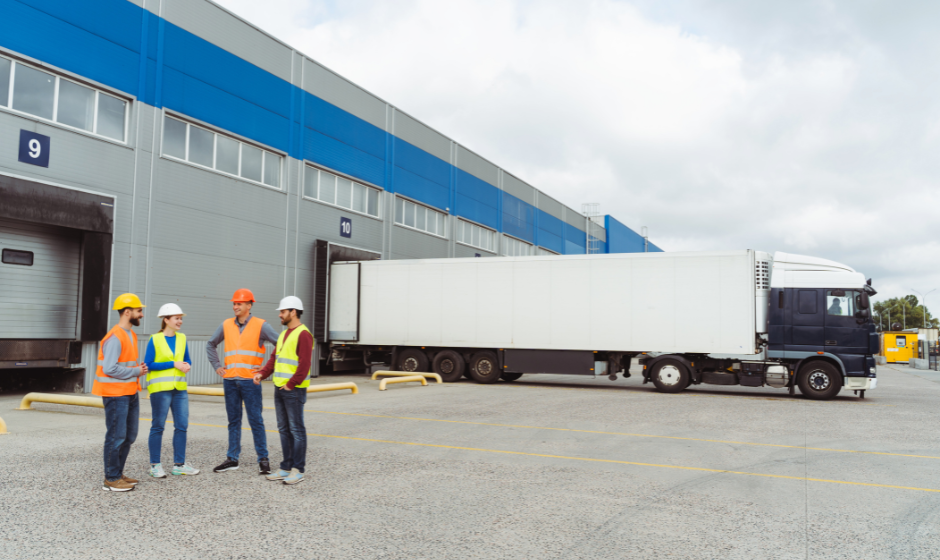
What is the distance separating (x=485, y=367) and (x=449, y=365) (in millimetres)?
1080

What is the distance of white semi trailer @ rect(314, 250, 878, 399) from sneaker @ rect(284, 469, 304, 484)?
464 inches

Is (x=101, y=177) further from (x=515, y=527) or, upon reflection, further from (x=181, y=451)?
(x=515, y=527)

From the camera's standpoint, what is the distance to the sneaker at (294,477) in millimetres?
6211

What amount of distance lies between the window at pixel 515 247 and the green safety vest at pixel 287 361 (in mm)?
29017

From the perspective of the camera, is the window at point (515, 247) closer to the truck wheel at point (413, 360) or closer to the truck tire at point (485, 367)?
the truck wheel at point (413, 360)

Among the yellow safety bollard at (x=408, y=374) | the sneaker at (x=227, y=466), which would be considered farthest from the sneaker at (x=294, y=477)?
the yellow safety bollard at (x=408, y=374)

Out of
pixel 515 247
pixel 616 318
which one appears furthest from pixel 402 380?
pixel 515 247

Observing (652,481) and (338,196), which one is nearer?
(652,481)

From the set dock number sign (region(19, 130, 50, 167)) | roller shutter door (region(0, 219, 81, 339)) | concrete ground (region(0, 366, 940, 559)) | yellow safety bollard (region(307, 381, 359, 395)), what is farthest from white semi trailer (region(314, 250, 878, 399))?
dock number sign (region(19, 130, 50, 167))

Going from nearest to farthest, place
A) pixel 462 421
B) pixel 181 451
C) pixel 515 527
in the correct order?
1. pixel 515 527
2. pixel 181 451
3. pixel 462 421

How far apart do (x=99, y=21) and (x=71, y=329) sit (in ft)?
23.4

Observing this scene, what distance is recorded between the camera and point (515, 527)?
195 inches

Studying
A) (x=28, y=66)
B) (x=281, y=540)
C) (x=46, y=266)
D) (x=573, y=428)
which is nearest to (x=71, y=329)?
(x=46, y=266)

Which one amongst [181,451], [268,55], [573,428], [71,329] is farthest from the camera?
[268,55]
